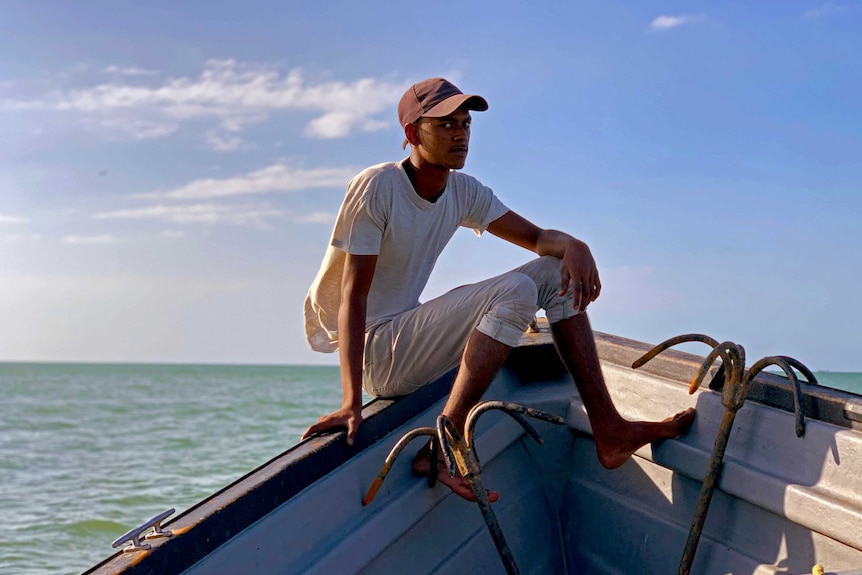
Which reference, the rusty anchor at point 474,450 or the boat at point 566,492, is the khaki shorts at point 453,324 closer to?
the boat at point 566,492

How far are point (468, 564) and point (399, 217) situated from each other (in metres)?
0.93

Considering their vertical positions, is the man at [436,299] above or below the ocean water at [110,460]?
above

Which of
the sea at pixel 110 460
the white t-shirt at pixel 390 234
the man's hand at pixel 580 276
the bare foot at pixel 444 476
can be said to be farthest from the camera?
the sea at pixel 110 460

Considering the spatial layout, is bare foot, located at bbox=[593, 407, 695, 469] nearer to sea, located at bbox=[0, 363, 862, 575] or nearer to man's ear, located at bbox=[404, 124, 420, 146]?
man's ear, located at bbox=[404, 124, 420, 146]

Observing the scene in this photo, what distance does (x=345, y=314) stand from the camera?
2.28 meters

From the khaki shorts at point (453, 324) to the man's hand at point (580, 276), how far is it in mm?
41

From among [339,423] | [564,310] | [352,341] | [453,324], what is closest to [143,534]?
[339,423]

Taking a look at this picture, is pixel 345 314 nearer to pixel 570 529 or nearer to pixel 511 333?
pixel 511 333

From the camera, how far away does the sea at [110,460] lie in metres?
7.29

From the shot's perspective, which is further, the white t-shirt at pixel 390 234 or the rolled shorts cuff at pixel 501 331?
the white t-shirt at pixel 390 234

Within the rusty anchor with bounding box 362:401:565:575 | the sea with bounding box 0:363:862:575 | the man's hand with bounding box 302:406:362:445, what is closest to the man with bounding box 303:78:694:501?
the man's hand with bounding box 302:406:362:445

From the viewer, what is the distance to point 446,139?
233cm

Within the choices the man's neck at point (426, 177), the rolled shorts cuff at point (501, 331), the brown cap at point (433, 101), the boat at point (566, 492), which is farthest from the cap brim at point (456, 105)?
the boat at point (566, 492)

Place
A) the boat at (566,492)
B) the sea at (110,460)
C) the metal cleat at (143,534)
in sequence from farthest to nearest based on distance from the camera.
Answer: the sea at (110,460)
the boat at (566,492)
the metal cleat at (143,534)
